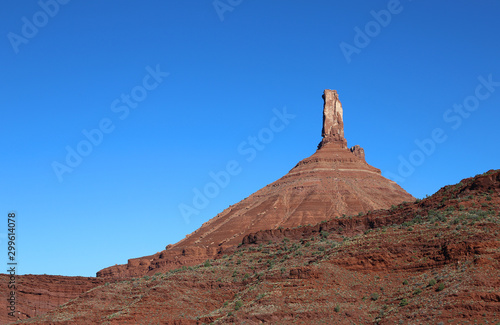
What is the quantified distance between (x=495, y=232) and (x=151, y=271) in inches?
2535

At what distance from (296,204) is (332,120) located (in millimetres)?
34978

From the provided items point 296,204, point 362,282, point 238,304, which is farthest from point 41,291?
point 362,282

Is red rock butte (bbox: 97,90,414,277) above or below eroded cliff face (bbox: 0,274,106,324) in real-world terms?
above

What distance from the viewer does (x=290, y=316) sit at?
3744 cm

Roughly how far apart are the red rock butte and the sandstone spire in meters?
0.40

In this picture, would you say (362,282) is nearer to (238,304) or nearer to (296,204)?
(238,304)

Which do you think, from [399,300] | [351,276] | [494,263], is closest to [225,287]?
[351,276]

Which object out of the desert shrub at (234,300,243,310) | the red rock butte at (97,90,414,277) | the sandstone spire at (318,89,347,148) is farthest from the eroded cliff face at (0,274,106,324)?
the sandstone spire at (318,89,347,148)

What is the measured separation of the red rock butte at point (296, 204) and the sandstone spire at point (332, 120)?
396mm

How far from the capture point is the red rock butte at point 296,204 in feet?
324

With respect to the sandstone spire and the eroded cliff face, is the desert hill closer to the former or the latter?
the eroded cliff face

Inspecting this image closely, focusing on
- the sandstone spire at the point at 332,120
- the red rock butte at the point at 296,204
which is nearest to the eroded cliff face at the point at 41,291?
the red rock butte at the point at 296,204

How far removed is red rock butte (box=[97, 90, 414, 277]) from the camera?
98875 mm

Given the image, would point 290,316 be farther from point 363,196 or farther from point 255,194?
point 255,194
